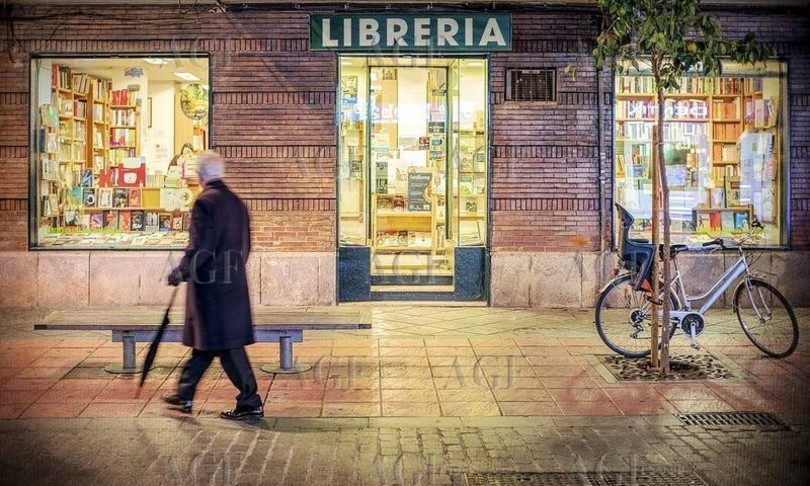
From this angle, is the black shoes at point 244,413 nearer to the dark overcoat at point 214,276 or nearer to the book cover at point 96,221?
the dark overcoat at point 214,276

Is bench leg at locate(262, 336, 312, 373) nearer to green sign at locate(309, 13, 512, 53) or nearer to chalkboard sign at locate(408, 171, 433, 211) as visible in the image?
green sign at locate(309, 13, 512, 53)

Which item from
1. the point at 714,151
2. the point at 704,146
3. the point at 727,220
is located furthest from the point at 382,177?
the point at 727,220

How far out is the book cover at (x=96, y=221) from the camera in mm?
12414

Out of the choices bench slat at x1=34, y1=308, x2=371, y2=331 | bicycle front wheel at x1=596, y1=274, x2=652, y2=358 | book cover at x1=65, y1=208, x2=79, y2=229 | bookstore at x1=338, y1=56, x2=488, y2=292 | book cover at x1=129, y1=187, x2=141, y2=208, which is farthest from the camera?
bookstore at x1=338, y1=56, x2=488, y2=292

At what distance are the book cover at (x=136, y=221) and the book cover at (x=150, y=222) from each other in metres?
0.05

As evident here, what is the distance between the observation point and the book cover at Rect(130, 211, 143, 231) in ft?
40.8

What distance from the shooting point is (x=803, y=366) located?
8.92 meters

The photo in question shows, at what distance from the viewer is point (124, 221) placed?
12453 mm

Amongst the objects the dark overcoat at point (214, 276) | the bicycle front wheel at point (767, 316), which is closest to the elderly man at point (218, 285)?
the dark overcoat at point (214, 276)

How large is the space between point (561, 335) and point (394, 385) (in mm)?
2901

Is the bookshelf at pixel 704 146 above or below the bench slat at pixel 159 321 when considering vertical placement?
above

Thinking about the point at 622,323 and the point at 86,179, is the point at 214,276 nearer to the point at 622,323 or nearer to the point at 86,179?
the point at 622,323

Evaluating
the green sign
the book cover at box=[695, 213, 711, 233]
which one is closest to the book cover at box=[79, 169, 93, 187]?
the green sign

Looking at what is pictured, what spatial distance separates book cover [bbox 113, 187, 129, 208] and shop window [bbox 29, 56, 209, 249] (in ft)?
0.04
